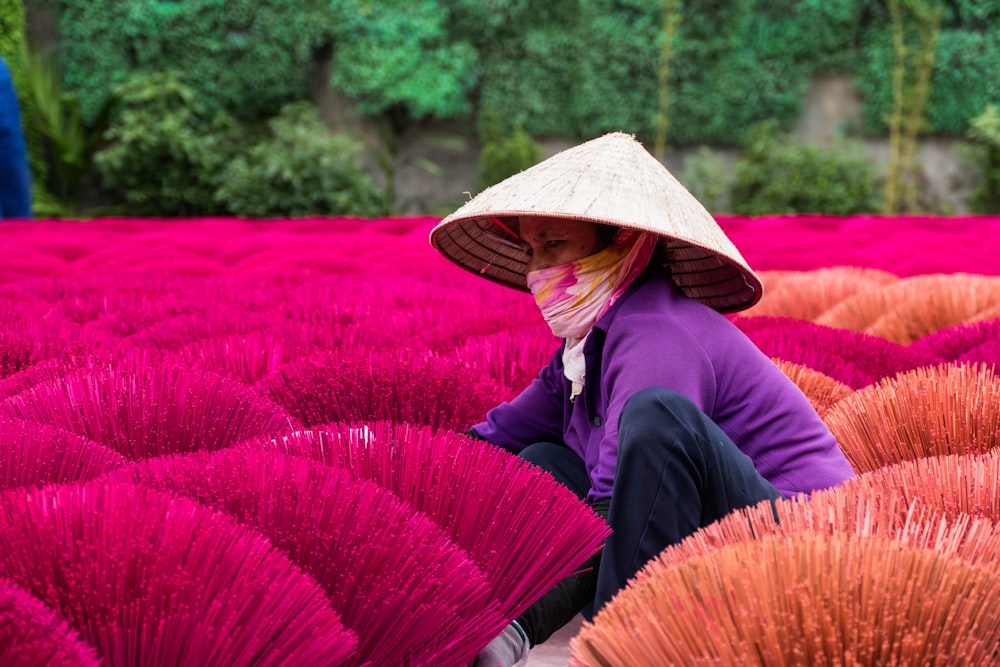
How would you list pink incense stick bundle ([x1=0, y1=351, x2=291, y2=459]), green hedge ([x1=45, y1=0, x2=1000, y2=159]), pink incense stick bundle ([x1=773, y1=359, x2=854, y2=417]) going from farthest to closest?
1. green hedge ([x1=45, y1=0, x2=1000, y2=159])
2. pink incense stick bundle ([x1=773, y1=359, x2=854, y2=417])
3. pink incense stick bundle ([x1=0, y1=351, x2=291, y2=459])

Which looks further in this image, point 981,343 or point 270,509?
point 981,343

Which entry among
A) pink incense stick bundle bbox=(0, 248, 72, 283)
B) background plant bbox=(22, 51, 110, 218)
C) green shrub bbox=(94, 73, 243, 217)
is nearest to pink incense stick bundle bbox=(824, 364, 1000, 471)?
pink incense stick bundle bbox=(0, 248, 72, 283)

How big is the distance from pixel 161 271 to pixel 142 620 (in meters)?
1.94

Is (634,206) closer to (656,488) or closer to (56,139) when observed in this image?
(656,488)

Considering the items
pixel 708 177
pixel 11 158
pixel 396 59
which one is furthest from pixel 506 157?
pixel 11 158

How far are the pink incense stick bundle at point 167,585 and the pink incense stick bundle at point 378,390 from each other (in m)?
0.47

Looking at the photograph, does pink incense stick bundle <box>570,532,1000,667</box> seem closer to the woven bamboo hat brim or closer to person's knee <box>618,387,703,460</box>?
person's knee <box>618,387,703,460</box>

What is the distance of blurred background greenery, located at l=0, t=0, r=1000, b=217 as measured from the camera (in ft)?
26.4

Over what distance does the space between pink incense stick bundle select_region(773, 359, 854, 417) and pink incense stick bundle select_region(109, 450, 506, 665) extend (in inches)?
22.1

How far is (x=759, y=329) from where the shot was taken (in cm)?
147

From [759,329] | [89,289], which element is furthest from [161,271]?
[759,329]

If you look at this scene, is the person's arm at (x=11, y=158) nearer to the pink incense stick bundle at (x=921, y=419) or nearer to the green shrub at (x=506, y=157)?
the pink incense stick bundle at (x=921, y=419)

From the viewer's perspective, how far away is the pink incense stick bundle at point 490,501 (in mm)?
697

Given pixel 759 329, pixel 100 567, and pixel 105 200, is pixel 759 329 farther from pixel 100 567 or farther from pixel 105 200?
pixel 105 200
